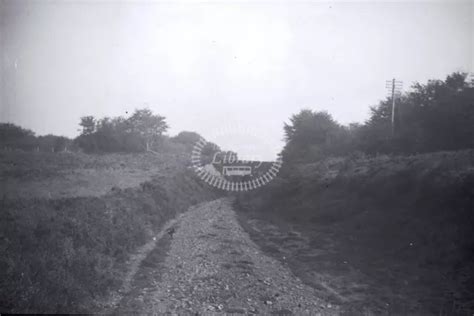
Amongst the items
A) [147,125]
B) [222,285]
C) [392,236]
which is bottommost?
[222,285]

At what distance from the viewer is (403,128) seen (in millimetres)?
29188

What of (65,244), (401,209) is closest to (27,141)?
(65,244)

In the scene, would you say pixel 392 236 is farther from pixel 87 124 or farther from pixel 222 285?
pixel 87 124

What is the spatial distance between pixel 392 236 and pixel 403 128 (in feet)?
60.2

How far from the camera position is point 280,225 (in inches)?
859

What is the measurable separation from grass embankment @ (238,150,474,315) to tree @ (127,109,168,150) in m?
44.9

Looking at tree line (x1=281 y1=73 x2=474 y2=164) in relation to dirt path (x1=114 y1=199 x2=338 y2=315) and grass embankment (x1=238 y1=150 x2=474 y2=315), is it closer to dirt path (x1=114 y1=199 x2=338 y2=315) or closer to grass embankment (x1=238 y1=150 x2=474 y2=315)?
grass embankment (x1=238 y1=150 x2=474 y2=315)

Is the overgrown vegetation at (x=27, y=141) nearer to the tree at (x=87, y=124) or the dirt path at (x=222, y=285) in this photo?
the tree at (x=87, y=124)

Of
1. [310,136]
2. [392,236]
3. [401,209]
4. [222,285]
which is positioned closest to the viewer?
[222,285]

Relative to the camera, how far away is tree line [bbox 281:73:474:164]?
24.0m

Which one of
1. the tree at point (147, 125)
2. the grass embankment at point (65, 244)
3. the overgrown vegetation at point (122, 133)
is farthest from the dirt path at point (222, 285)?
the tree at point (147, 125)

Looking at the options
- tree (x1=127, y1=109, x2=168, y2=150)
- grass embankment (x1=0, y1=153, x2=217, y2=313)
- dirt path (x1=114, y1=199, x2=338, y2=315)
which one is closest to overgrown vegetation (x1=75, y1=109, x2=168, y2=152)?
tree (x1=127, y1=109, x2=168, y2=150)

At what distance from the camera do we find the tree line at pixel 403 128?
78.7 ft

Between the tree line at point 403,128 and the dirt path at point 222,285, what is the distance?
58.0 ft
